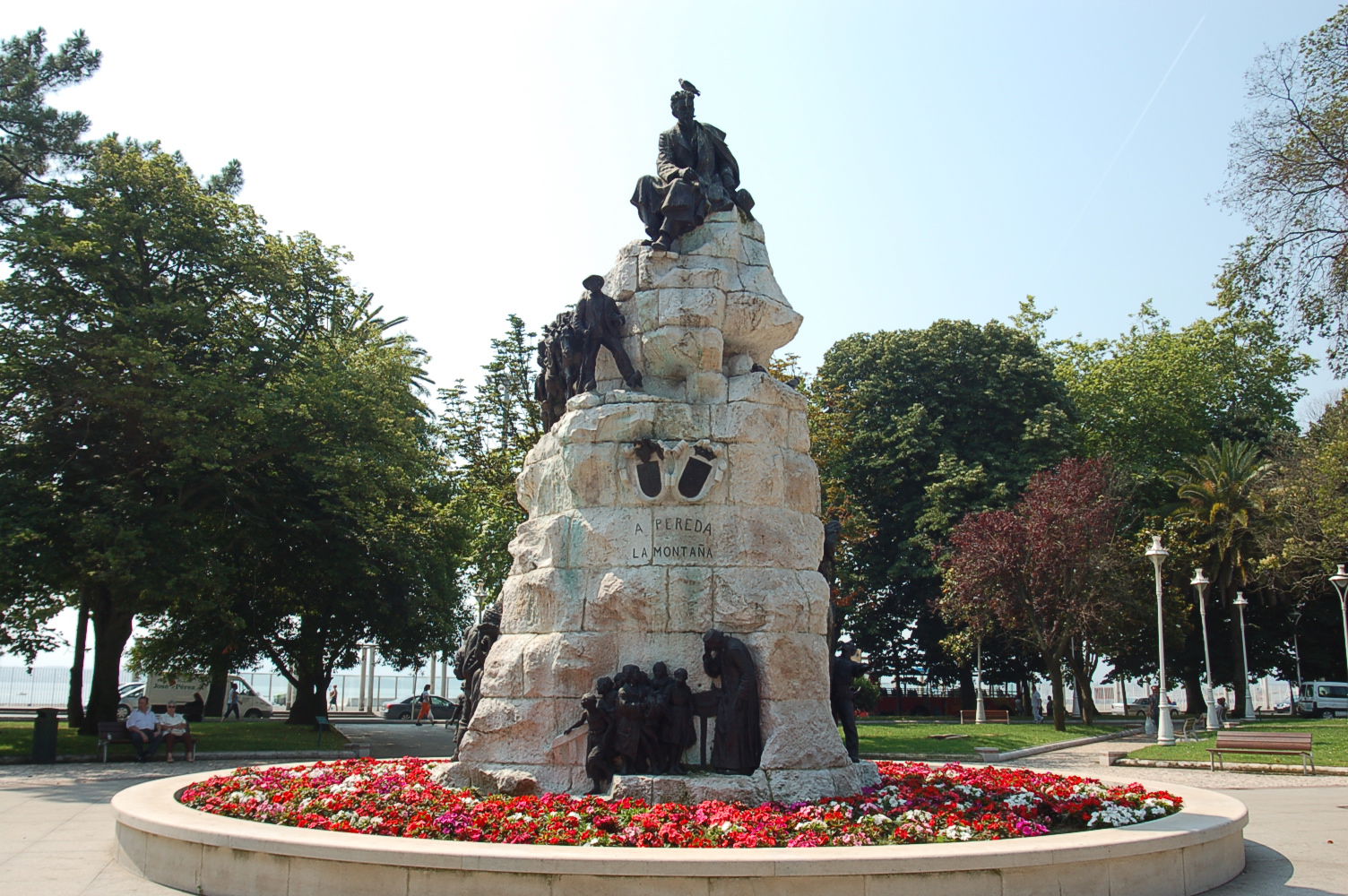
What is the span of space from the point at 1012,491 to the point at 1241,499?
324 inches

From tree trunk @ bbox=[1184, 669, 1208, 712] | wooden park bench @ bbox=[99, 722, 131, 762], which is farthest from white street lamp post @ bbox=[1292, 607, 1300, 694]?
wooden park bench @ bbox=[99, 722, 131, 762]

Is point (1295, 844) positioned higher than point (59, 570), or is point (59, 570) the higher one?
point (59, 570)

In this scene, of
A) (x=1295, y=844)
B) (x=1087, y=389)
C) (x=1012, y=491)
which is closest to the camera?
(x=1295, y=844)

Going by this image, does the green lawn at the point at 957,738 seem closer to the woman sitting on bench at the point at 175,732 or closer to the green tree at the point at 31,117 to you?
the woman sitting on bench at the point at 175,732

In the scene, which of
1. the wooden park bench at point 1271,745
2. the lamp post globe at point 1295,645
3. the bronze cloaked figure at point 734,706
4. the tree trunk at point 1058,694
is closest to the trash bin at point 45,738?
the bronze cloaked figure at point 734,706

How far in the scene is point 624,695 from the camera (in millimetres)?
10062

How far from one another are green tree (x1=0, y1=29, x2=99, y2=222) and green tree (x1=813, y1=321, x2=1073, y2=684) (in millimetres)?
23802

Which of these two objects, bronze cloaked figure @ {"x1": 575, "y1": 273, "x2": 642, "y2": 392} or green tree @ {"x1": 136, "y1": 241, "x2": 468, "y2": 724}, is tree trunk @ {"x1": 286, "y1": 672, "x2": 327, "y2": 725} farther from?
bronze cloaked figure @ {"x1": 575, "y1": 273, "x2": 642, "y2": 392}

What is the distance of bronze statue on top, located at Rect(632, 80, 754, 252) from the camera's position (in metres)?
12.4

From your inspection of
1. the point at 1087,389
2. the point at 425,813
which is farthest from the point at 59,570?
the point at 1087,389

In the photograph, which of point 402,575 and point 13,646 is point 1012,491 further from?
point 13,646

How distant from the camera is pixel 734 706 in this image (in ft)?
33.7

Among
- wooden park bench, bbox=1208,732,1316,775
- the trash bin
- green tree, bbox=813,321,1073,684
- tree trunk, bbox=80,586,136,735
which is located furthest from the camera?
green tree, bbox=813,321,1073,684

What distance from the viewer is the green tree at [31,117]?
25.6 meters
